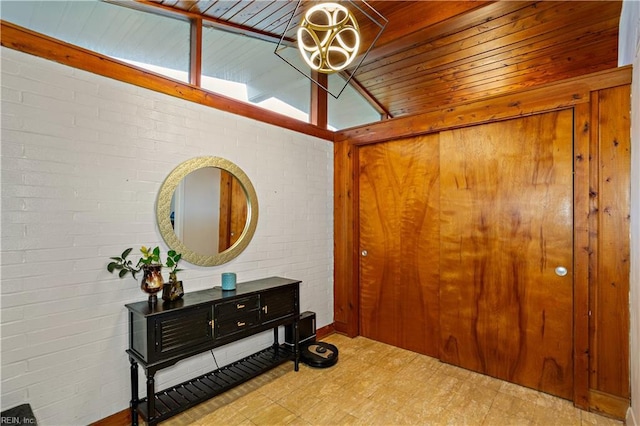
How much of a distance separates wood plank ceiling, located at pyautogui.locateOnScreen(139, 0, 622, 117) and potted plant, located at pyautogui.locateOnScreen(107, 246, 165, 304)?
1.80 meters

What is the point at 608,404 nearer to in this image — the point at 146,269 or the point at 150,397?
the point at 150,397

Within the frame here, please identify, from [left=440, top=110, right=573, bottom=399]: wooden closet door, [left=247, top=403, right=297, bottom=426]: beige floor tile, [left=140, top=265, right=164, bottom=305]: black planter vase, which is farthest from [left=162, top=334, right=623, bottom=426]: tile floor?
[left=140, top=265, right=164, bottom=305]: black planter vase

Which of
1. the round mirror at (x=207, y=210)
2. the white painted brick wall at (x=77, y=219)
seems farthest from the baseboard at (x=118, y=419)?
the round mirror at (x=207, y=210)

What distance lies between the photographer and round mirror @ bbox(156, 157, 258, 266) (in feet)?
7.45

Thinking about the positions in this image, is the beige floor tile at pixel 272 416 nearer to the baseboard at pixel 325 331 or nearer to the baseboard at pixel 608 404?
the baseboard at pixel 325 331

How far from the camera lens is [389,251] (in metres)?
3.34

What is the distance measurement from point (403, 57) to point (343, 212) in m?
1.80

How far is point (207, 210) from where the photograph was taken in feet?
8.29

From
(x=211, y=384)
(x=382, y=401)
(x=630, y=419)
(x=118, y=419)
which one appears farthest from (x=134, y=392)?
(x=630, y=419)

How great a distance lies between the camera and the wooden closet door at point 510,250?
237 cm

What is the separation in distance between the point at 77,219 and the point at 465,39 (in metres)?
3.45

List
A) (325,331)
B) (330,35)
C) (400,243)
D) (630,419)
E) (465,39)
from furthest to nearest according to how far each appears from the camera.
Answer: (325,331) → (400,243) → (465,39) → (630,419) → (330,35)

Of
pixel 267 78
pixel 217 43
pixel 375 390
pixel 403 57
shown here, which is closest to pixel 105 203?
pixel 217 43

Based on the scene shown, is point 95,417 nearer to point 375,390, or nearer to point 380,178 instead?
point 375,390
